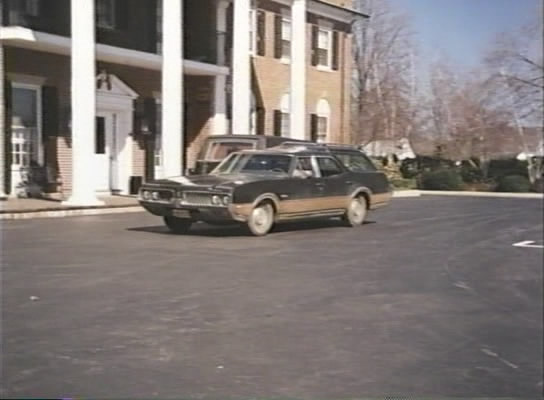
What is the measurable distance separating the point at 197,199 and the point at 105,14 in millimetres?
1654

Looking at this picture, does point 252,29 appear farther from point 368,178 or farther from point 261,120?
point 368,178

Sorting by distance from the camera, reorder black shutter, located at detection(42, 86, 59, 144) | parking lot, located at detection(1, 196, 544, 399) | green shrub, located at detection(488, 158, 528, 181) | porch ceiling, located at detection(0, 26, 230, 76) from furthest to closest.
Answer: black shutter, located at detection(42, 86, 59, 144)
porch ceiling, located at detection(0, 26, 230, 76)
green shrub, located at detection(488, 158, 528, 181)
parking lot, located at detection(1, 196, 544, 399)

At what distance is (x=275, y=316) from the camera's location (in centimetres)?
359

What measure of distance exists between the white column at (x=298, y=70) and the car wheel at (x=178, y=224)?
6.03ft

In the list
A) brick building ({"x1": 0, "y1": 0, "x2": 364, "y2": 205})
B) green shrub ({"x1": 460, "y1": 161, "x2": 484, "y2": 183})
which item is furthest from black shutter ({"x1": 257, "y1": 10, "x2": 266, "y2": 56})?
green shrub ({"x1": 460, "y1": 161, "x2": 484, "y2": 183})

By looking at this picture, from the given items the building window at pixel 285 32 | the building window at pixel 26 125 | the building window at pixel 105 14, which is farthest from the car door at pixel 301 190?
the building window at pixel 26 125

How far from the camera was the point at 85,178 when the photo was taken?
355 inches

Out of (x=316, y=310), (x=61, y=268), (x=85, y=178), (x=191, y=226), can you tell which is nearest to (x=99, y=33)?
(x=85, y=178)

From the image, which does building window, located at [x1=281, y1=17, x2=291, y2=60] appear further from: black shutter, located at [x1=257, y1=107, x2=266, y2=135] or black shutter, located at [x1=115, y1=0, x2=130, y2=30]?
black shutter, located at [x1=257, y1=107, x2=266, y2=135]

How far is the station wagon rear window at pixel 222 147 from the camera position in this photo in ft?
31.7

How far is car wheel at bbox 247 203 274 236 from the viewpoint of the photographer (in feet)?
23.8

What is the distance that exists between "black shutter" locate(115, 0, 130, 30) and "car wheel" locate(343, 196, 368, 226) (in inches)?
108

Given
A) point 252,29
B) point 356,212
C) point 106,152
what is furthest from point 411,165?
point 106,152

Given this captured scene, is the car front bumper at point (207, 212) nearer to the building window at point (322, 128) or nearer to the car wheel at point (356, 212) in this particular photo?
the building window at point (322, 128)
